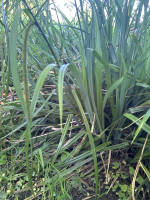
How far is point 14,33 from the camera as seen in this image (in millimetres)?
256

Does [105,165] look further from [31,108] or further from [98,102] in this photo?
[31,108]

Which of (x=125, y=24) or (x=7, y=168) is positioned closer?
(x=125, y=24)

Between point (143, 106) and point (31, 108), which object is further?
point (143, 106)

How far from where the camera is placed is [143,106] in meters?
0.59

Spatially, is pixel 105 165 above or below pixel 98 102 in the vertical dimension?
below

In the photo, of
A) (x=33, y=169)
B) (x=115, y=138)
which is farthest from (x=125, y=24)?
(x=33, y=169)

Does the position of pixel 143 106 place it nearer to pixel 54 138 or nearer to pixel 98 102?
pixel 98 102

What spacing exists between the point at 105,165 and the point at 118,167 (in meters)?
0.06

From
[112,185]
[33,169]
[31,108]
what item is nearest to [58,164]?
[33,169]

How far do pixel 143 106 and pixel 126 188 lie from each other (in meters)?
0.31

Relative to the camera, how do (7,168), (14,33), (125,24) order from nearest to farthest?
1. (14,33)
2. (125,24)
3. (7,168)

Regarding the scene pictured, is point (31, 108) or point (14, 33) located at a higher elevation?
point (14, 33)

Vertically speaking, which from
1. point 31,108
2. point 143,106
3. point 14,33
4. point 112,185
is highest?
point 14,33

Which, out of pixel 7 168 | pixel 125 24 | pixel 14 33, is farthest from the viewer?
pixel 7 168
